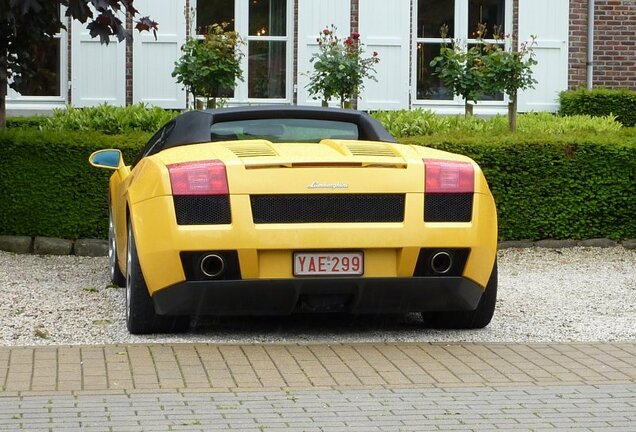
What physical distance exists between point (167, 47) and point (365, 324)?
1075 cm

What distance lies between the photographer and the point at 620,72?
783 inches

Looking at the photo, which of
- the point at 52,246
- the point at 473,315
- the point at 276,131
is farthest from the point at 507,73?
the point at 473,315

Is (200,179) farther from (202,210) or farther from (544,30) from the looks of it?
(544,30)

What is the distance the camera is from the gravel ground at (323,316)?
8148 millimetres

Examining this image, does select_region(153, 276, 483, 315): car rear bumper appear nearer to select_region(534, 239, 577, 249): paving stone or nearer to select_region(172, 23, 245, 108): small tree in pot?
select_region(534, 239, 577, 249): paving stone

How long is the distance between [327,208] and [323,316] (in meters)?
1.51

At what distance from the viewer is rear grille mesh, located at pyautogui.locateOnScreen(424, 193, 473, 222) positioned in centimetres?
771

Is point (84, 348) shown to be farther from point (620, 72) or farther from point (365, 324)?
point (620, 72)

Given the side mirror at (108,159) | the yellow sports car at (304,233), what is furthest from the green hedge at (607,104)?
the yellow sports car at (304,233)

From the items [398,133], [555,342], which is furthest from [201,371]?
[398,133]

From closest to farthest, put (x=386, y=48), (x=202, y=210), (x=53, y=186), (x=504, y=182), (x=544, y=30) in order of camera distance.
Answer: (x=202, y=210)
(x=53, y=186)
(x=504, y=182)
(x=386, y=48)
(x=544, y=30)

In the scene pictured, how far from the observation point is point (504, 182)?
13.0m

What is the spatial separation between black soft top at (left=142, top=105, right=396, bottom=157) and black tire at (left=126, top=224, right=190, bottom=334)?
76 centimetres

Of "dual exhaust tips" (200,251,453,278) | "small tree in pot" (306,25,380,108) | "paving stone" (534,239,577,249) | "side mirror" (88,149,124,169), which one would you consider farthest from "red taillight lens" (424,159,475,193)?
"small tree in pot" (306,25,380,108)
